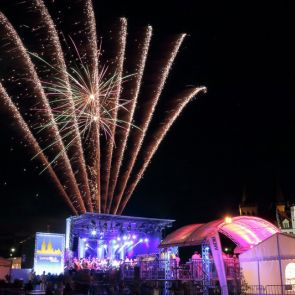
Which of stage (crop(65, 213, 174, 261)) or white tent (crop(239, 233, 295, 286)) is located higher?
stage (crop(65, 213, 174, 261))

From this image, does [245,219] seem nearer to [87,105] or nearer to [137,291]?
[137,291]

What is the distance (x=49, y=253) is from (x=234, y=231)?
1339cm

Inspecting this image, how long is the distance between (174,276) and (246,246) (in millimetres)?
4879

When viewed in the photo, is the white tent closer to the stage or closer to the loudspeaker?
the stage

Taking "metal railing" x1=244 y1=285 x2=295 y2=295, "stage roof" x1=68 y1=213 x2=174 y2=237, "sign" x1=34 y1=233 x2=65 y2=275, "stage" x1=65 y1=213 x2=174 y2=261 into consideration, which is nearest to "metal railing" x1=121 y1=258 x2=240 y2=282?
"metal railing" x1=244 y1=285 x2=295 y2=295

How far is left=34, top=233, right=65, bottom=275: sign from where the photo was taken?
96.0ft

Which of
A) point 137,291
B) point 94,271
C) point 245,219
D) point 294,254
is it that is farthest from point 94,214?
point 294,254

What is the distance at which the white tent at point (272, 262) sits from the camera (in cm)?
1908

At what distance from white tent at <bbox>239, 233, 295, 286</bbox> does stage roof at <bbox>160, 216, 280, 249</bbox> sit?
217cm

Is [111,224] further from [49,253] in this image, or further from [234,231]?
[234,231]

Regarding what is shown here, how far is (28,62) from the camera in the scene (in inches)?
840

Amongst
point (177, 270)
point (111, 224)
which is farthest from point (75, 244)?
point (177, 270)

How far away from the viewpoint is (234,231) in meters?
24.8

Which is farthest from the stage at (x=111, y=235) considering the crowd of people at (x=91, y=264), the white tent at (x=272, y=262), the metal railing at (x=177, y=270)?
the white tent at (x=272, y=262)
